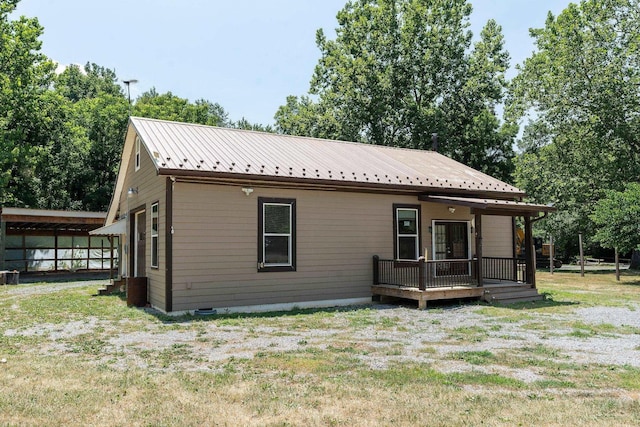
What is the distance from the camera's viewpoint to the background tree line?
82.7 ft

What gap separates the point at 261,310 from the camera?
1081 centimetres

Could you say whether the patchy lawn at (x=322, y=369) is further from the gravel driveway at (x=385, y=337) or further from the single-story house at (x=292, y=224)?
the single-story house at (x=292, y=224)

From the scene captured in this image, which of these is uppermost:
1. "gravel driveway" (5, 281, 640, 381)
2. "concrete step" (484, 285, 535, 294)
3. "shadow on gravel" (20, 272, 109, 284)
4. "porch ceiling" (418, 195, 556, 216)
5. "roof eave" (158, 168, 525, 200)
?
"roof eave" (158, 168, 525, 200)

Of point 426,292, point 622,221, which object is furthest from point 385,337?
point 622,221

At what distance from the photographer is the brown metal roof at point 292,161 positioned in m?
10.5

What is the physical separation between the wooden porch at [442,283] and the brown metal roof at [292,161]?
6.81 ft

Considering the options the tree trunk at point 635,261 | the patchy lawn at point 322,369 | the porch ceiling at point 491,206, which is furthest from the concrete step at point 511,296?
the tree trunk at point 635,261

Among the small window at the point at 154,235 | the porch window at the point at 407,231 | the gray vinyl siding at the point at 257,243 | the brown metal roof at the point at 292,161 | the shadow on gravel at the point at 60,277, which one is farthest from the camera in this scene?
the shadow on gravel at the point at 60,277

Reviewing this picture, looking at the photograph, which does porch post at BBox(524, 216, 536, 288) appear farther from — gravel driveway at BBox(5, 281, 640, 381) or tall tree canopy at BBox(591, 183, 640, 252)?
tall tree canopy at BBox(591, 183, 640, 252)

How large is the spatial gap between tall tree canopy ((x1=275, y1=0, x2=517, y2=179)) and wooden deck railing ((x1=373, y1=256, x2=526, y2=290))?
18.1 metres

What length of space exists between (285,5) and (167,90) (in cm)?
3113

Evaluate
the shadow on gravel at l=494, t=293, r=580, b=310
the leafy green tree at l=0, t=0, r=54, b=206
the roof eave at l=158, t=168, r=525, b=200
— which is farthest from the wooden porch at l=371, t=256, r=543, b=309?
the leafy green tree at l=0, t=0, r=54, b=206

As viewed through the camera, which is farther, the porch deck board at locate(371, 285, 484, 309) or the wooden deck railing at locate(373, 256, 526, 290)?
the wooden deck railing at locate(373, 256, 526, 290)

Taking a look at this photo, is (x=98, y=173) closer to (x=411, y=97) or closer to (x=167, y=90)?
(x=167, y=90)
